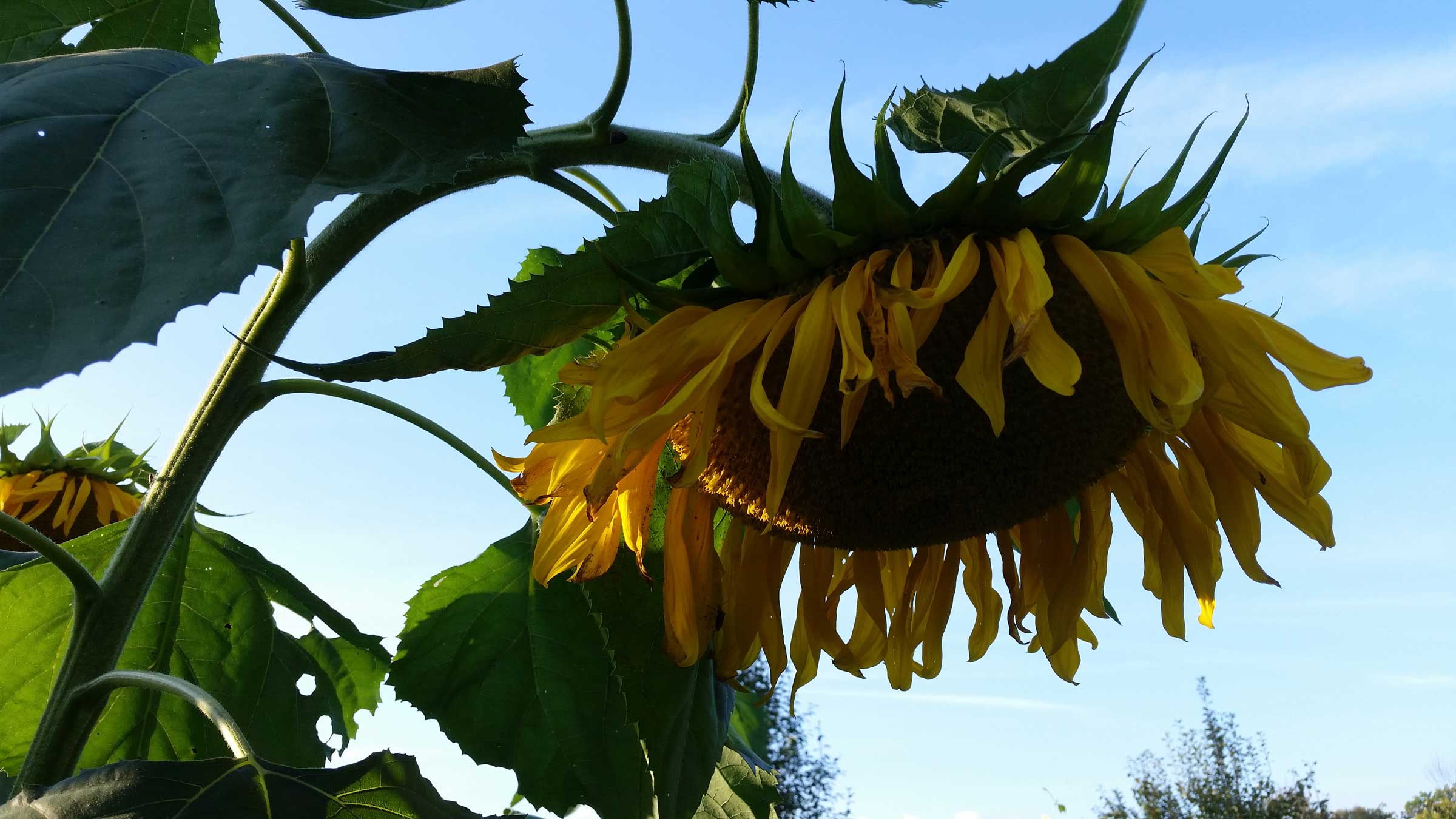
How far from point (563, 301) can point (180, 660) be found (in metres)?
0.85

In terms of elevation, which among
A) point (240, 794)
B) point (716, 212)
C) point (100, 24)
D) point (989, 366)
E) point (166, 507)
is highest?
point (100, 24)

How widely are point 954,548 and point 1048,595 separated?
11 centimetres

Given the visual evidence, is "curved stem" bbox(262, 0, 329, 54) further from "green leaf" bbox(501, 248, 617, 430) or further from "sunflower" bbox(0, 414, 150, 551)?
"sunflower" bbox(0, 414, 150, 551)

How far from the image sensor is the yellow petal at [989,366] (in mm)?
984

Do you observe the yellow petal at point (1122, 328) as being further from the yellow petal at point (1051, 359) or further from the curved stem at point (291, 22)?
the curved stem at point (291, 22)

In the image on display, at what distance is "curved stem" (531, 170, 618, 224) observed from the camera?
1.32 meters

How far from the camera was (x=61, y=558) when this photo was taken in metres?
1.17

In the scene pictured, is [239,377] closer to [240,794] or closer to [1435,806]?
[240,794]

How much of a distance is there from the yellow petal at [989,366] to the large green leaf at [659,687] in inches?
17.3

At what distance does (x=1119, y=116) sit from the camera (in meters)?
1.04

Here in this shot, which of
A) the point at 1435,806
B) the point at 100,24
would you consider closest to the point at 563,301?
the point at 100,24

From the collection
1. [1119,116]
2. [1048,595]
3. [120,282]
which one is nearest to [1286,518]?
[1048,595]

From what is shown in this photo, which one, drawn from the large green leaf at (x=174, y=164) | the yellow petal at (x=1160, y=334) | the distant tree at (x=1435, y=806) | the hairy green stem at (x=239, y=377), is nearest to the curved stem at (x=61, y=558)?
the hairy green stem at (x=239, y=377)

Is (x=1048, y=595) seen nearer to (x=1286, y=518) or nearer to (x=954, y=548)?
(x=954, y=548)
